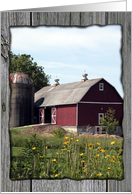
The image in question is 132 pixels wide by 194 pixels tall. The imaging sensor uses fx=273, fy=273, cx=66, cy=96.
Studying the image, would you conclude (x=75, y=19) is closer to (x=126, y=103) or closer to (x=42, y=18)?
(x=42, y=18)

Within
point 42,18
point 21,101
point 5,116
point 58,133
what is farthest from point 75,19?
point 21,101

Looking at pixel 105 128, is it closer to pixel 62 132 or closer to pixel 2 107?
pixel 62 132

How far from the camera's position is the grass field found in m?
4.55

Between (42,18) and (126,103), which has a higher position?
(42,18)

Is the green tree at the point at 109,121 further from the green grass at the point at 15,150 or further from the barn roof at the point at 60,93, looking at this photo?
the green grass at the point at 15,150

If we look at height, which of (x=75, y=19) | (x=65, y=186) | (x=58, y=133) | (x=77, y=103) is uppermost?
(x=75, y=19)

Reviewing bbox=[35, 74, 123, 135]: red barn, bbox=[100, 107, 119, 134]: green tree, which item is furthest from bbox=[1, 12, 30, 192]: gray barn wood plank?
bbox=[100, 107, 119, 134]: green tree

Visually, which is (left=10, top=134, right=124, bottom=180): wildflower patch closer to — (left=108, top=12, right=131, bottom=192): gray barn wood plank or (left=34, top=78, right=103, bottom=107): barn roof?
(left=108, top=12, right=131, bottom=192): gray barn wood plank

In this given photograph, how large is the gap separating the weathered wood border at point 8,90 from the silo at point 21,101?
0.38m

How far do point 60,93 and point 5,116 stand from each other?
342 cm

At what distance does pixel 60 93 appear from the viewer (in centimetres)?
771

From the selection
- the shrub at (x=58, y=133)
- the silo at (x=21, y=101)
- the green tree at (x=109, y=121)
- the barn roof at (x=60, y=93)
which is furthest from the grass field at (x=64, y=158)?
the barn roof at (x=60, y=93)

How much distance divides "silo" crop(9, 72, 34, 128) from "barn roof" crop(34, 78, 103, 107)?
24 cm

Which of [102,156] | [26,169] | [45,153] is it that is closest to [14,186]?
[26,169]
